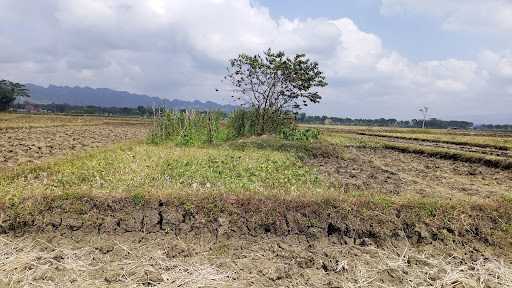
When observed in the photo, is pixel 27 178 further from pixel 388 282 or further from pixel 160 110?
pixel 160 110

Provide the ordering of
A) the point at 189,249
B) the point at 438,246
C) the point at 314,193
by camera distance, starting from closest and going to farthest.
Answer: the point at 189,249 → the point at 438,246 → the point at 314,193

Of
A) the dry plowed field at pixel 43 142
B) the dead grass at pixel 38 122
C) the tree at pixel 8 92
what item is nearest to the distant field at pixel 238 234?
the dry plowed field at pixel 43 142

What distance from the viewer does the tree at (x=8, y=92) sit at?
73.1m

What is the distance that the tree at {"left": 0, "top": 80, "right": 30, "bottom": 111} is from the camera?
7311 cm

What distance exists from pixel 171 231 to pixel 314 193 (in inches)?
93.6

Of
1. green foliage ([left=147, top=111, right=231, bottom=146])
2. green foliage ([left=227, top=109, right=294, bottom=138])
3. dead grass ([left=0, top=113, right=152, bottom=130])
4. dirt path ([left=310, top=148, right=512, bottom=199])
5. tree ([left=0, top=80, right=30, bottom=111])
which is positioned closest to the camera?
dirt path ([left=310, top=148, right=512, bottom=199])

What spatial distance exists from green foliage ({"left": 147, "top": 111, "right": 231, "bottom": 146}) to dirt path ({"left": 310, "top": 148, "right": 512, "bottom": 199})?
597 cm

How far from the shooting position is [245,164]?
11.0m

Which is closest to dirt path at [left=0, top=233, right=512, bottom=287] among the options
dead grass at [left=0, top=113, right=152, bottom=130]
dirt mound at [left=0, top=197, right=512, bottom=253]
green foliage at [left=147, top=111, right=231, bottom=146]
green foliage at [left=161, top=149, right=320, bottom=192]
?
dirt mound at [left=0, top=197, right=512, bottom=253]

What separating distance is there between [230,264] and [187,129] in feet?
45.6

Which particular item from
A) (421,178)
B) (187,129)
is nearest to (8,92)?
(187,129)

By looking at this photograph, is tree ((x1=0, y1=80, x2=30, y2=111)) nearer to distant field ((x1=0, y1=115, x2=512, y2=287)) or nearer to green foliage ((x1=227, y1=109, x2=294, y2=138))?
green foliage ((x1=227, y1=109, x2=294, y2=138))

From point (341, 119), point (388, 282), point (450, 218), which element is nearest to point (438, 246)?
point (450, 218)

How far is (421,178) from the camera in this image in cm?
1146
